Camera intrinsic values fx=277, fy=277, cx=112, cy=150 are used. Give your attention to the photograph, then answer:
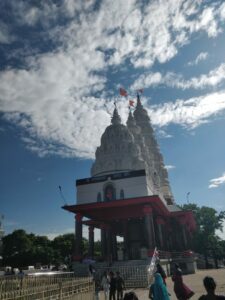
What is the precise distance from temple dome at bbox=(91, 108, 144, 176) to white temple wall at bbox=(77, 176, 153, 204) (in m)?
5.58

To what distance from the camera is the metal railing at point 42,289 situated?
8086 millimetres

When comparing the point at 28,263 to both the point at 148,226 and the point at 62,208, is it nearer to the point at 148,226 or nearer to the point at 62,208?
the point at 62,208

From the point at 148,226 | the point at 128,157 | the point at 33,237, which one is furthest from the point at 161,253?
the point at 33,237

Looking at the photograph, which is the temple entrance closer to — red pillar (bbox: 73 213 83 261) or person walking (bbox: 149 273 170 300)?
red pillar (bbox: 73 213 83 261)

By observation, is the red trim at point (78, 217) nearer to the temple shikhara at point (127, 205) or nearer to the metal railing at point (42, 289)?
the temple shikhara at point (127, 205)

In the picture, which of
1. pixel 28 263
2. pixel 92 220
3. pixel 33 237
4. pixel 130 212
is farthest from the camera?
pixel 33 237

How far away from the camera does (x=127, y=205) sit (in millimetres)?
28969

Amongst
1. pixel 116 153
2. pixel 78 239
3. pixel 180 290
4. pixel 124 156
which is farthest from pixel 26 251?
pixel 180 290

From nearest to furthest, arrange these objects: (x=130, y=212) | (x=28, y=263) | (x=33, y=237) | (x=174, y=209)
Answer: (x=130, y=212), (x=174, y=209), (x=28, y=263), (x=33, y=237)

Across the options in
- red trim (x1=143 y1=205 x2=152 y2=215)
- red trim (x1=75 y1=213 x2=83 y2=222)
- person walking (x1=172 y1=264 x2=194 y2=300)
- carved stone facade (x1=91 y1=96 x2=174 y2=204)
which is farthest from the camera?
carved stone facade (x1=91 y1=96 x2=174 y2=204)

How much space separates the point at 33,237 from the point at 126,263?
1578 inches

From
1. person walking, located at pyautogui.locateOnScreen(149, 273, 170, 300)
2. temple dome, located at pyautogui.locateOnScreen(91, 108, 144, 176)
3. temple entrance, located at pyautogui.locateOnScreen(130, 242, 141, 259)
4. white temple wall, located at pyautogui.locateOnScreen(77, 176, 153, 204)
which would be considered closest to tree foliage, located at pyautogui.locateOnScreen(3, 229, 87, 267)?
temple dome, located at pyautogui.locateOnScreen(91, 108, 144, 176)

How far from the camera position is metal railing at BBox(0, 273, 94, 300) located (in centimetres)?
809

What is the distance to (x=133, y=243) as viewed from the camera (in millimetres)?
37781
